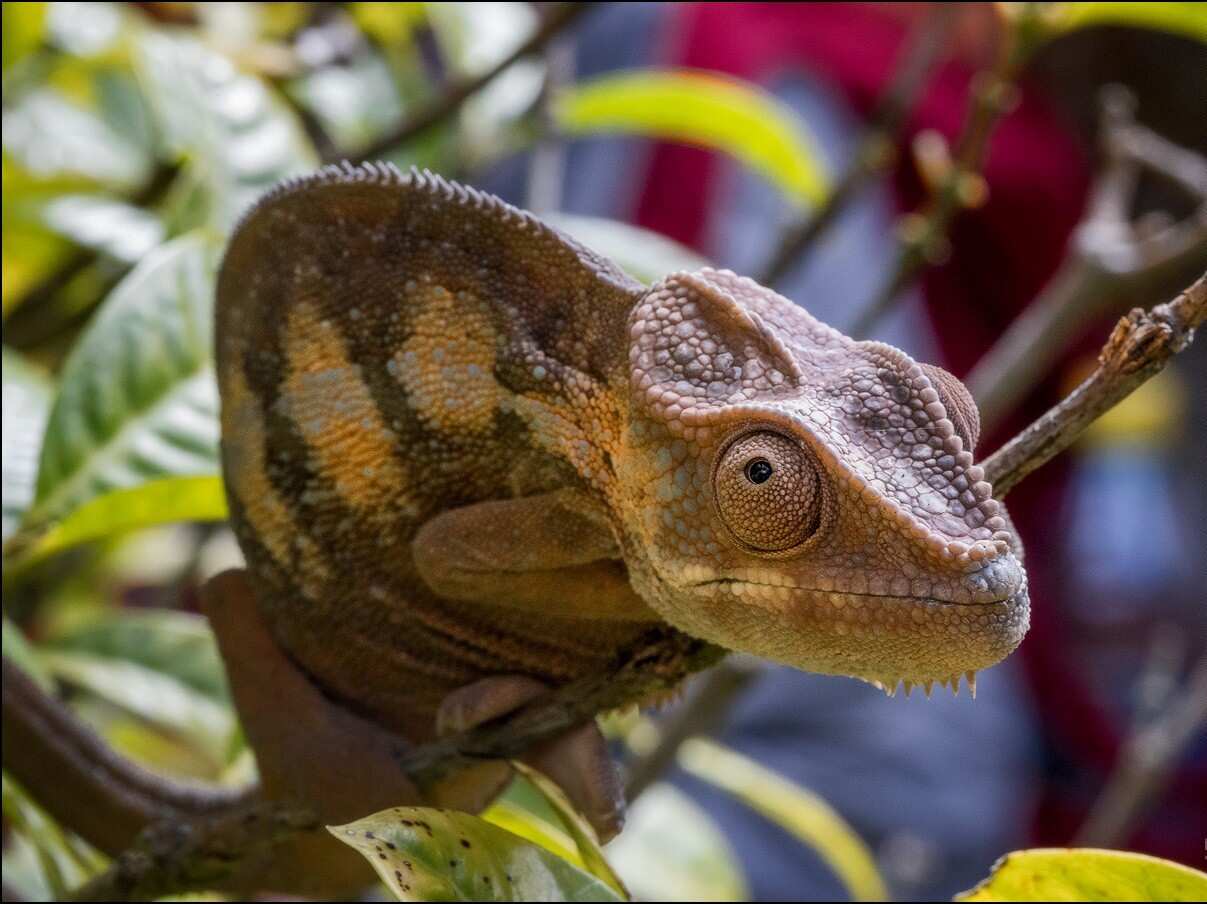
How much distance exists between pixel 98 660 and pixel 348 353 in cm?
79

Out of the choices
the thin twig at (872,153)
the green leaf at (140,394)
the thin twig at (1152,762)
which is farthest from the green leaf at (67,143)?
the thin twig at (1152,762)

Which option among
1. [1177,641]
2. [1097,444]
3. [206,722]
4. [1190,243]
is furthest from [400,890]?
[1097,444]

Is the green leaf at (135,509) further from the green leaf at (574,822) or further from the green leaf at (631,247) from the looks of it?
the green leaf at (631,247)

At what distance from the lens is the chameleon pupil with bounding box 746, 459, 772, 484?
2.42 ft

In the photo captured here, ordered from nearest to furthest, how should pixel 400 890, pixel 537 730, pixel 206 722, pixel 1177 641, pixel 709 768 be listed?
pixel 400 890
pixel 537 730
pixel 206 722
pixel 709 768
pixel 1177 641

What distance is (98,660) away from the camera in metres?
1.54

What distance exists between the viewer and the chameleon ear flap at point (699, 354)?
79 centimetres

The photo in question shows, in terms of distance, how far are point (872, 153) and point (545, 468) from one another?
3.36 ft

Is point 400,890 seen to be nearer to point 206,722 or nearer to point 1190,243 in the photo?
point 206,722

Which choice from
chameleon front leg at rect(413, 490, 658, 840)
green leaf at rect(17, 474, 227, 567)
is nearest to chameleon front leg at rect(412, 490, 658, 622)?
chameleon front leg at rect(413, 490, 658, 840)

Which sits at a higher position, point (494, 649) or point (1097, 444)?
point (494, 649)

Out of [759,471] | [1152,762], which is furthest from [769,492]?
[1152,762]

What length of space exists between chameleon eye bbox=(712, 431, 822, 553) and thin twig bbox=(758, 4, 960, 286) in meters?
0.93

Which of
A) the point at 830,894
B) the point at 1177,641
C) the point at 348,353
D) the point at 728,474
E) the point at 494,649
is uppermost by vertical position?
the point at 728,474
